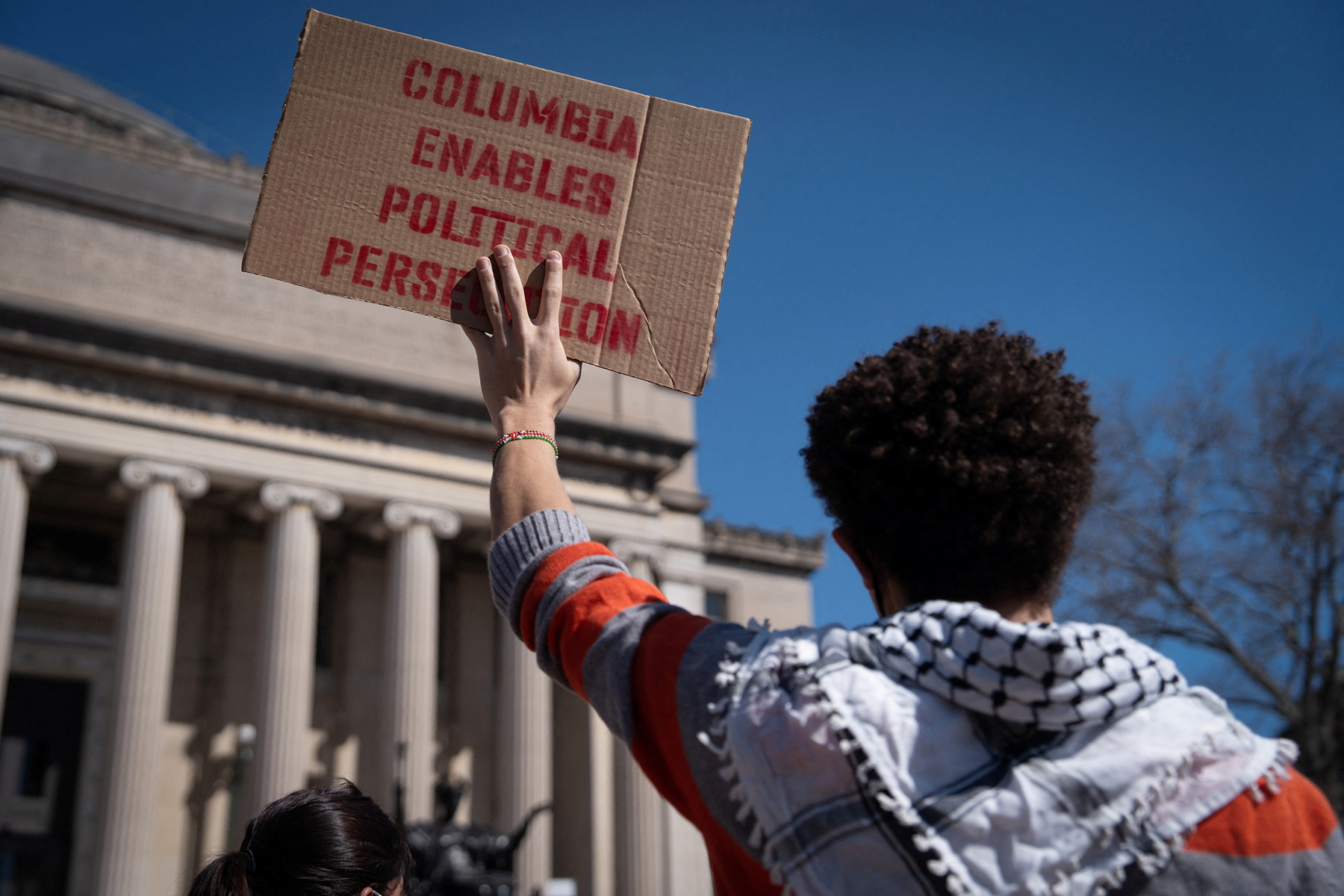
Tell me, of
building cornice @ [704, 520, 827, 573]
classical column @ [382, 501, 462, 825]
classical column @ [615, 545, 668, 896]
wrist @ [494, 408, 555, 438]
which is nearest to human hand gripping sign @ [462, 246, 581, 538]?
wrist @ [494, 408, 555, 438]

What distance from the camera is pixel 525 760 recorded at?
28.5 meters

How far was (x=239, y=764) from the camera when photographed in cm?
2748

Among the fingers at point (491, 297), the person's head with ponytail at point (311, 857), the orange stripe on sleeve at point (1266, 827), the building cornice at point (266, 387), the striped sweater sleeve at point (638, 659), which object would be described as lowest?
the person's head with ponytail at point (311, 857)

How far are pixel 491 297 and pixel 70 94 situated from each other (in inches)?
1886

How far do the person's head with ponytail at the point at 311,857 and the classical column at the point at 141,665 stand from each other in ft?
75.5

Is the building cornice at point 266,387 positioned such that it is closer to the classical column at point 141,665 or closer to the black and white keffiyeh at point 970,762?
the classical column at point 141,665

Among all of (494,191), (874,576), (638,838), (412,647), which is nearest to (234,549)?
(412,647)

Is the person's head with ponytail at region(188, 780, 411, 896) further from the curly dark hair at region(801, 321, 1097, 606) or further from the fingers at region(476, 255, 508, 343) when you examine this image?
→ the curly dark hair at region(801, 321, 1097, 606)

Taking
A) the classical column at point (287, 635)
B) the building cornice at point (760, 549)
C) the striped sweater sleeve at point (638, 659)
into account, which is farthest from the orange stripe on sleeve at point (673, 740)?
the building cornice at point (760, 549)

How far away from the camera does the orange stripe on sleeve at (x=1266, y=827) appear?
1.79 metres

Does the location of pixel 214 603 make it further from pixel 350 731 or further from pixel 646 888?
pixel 646 888

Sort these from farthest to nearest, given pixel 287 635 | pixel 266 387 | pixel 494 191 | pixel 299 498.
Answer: pixel 299 498 → pixel 266 387 → pixel 287 635 → pixel 494 191

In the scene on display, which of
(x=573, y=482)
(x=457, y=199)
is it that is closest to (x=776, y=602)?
(x=573, y=482)

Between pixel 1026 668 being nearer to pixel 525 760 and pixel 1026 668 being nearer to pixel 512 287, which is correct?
pixel 512 287
